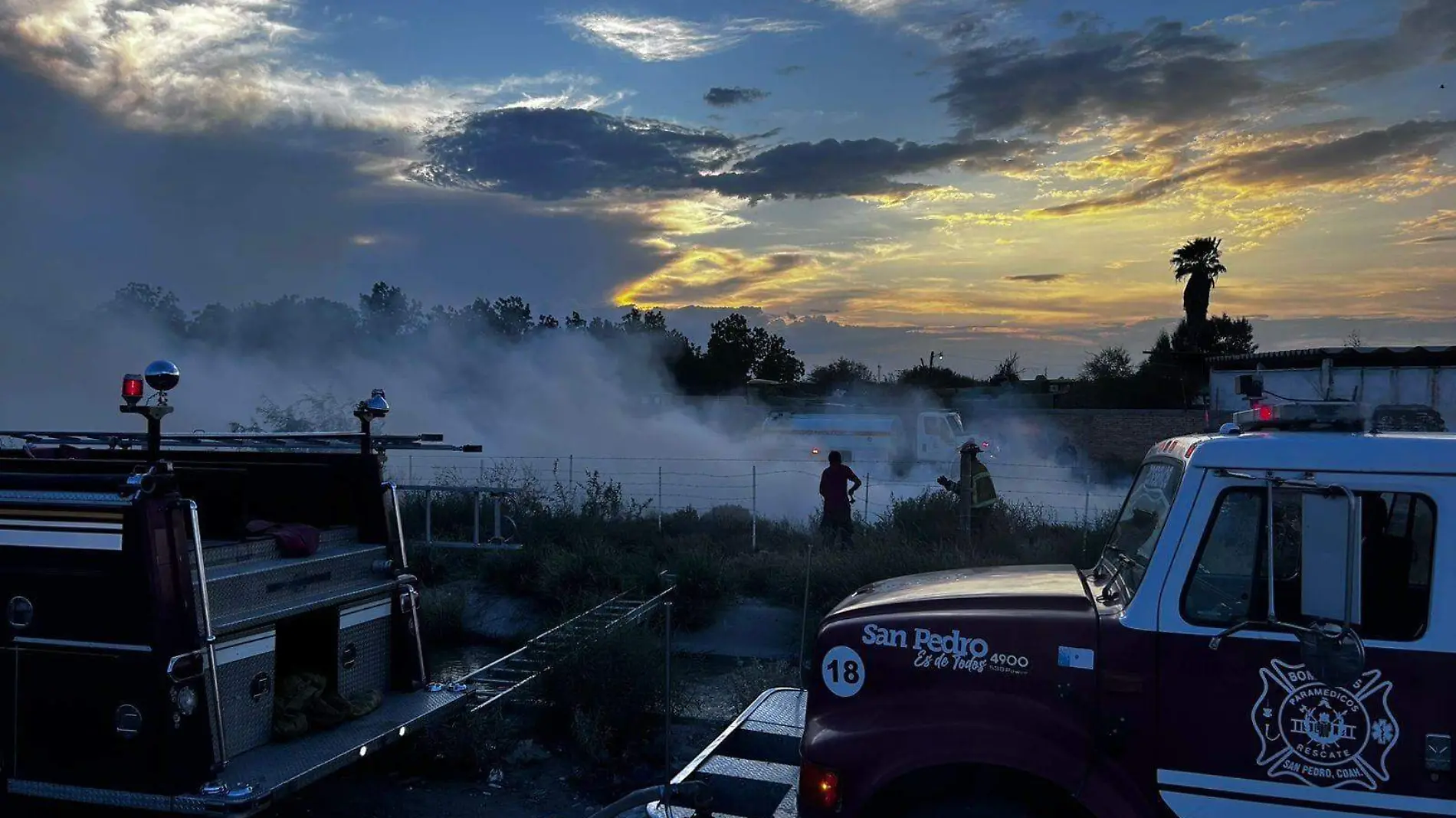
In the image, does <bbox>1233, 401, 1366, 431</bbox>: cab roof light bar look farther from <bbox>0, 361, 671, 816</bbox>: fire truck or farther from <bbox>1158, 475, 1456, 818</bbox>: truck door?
<bbox>0, 361, 671, 816</bbox>: fire truck

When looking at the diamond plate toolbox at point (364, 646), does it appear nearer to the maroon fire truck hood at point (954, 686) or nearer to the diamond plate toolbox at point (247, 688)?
the diamond plate toolbox at point (247, 688)

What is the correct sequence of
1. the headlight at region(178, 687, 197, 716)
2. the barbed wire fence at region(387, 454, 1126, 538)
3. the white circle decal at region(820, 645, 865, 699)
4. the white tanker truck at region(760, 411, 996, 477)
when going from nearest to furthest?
the white circle decal at region(820, 645, 865, 699)
the headlight at region(178, 687, 197, 716)
the barbed wire fence at region(387, 454, 1126, 538)
the white tanker truck at region(760, 411, 996, 477)

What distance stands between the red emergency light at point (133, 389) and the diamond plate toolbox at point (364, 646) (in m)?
1.81

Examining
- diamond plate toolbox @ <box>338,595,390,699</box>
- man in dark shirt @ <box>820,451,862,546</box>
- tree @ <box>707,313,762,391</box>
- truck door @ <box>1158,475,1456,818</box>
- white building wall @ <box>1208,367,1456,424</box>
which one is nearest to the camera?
truck door @ <box>1158,475,1456,818</box>

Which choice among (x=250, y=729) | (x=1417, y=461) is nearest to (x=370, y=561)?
(x=250, y=729)

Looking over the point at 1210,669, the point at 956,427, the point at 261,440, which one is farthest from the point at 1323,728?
the point at 956,427

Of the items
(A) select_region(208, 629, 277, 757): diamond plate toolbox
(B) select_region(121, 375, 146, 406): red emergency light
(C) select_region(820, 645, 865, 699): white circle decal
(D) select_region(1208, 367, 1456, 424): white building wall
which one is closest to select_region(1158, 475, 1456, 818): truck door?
(C) select_region(820, 645, 865, 699): white circle decal

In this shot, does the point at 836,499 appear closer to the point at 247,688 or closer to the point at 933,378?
the point at 247,688

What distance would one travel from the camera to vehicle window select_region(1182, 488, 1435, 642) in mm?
3686

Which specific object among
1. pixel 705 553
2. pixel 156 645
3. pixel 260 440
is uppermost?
pixel 260 440

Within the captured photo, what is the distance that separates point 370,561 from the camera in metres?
6.79

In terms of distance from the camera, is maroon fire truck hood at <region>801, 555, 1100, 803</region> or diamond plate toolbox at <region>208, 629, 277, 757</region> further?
diamond plate toolbox at <region>208, 629, 277, 757</region>

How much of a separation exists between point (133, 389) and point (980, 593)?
13.2 feet

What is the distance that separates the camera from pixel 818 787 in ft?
13.1
